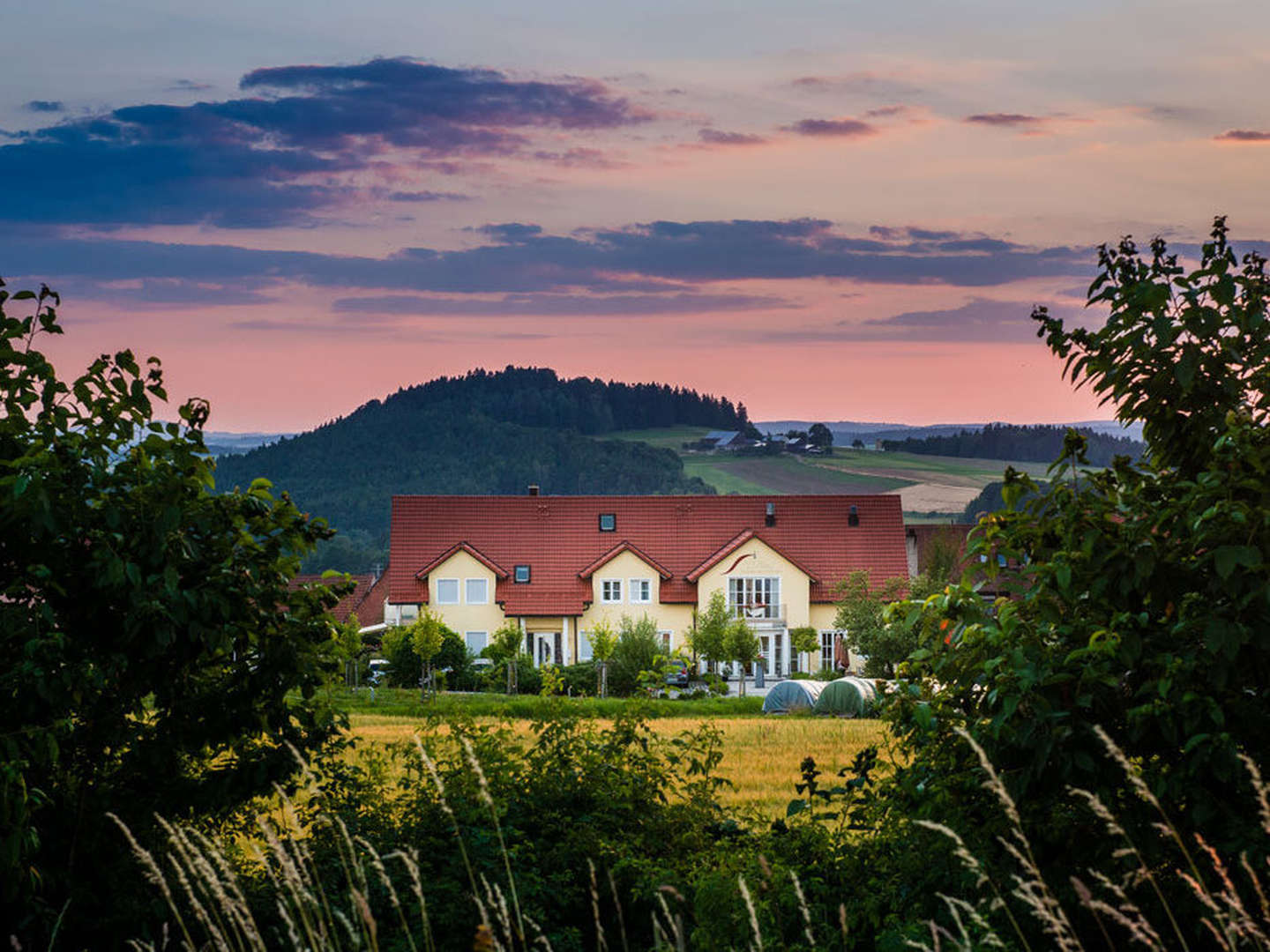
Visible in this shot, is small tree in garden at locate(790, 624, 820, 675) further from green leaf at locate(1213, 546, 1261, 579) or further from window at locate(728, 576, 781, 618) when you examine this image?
green leaf at locate(1213, 546, 1261, 579)

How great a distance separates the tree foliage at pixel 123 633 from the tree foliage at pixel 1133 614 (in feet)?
11.2

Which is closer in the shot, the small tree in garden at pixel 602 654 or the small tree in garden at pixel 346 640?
the small tree in garden at pixel 346 640

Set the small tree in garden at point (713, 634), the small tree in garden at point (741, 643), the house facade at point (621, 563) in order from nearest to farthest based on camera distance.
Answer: the small tree in garden at point (741, 643), the small tree in garden at point (713, 634), the house facade at point (621, 563)

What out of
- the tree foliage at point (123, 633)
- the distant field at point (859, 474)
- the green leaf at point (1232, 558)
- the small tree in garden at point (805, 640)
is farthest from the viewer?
the distant field at point (859, 474)

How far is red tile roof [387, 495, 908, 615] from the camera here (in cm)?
6806

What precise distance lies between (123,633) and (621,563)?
6099cm

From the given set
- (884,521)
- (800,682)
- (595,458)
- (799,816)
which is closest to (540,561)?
(884,521)

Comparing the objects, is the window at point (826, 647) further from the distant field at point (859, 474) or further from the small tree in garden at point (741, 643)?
the distant field at point (859, 474)

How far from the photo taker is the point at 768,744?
26.8m

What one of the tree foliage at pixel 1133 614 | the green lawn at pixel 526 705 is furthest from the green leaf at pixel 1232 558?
the green lawn at pixel 526 705

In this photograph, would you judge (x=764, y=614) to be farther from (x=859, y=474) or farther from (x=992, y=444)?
(x=992, y=444)

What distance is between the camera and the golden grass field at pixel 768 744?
60.8 ft

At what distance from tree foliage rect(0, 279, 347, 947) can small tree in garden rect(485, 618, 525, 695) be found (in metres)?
42.9

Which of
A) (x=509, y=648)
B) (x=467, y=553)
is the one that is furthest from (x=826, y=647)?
(x=509, y=648)
